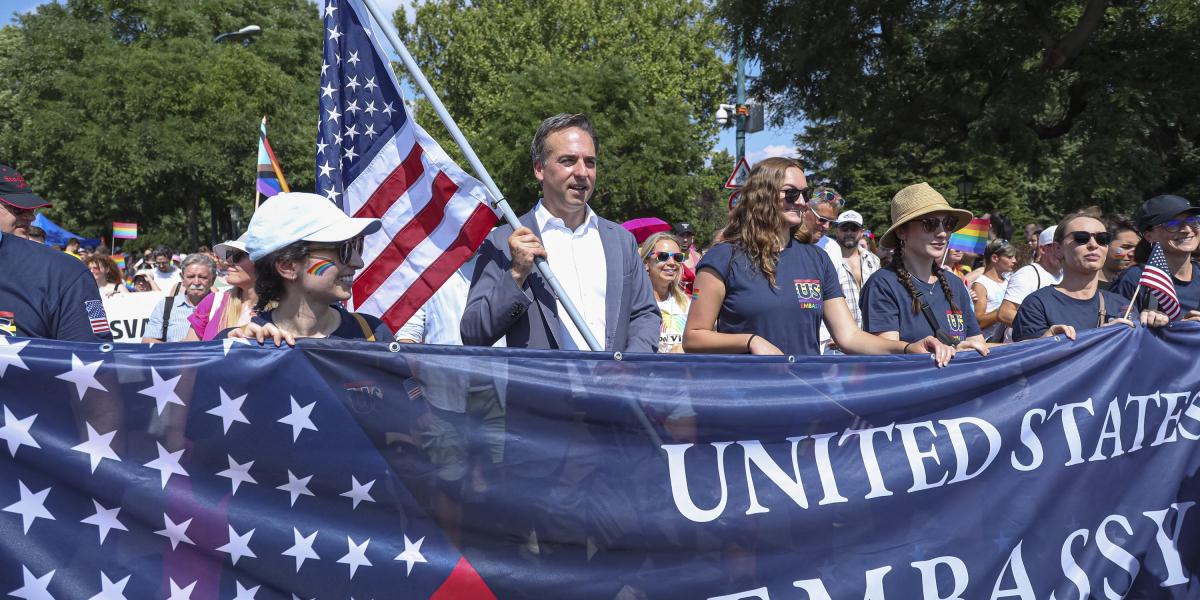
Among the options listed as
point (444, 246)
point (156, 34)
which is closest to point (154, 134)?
point (156, 34)

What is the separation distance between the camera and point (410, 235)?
411cm

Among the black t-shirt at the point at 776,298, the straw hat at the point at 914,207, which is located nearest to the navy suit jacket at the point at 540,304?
the black t-shirt at the point at 776,298

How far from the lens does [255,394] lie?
9.71 ft

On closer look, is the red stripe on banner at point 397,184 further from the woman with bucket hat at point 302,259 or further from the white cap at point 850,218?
the white cap at point 850,218

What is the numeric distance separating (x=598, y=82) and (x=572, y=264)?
24.4 meters

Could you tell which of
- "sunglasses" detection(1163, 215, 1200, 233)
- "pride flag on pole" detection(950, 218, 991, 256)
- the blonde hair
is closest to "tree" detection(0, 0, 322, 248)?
"pride flag on pole" detection(950, 218, 991, 256)

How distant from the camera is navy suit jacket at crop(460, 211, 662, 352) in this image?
3607mm

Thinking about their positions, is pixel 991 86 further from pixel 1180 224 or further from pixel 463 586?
pixel 463 586

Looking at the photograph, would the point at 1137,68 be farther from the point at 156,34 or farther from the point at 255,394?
the point at 156,34

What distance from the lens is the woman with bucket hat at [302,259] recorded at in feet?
10.4

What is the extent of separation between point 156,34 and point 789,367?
47.7 m

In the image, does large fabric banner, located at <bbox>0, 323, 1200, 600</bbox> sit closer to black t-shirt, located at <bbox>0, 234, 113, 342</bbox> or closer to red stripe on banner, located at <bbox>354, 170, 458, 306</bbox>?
black t-shirt, located at <bbox>0, 234, 113, 342</bbox>

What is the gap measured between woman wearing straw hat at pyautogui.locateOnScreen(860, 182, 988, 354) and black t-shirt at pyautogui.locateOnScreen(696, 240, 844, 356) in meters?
0.32

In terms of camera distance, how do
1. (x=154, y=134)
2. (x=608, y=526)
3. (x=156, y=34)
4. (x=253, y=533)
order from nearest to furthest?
(x=253, y=533), (x=608, y=526), (x=154, y=134), (x=156, y=34)
